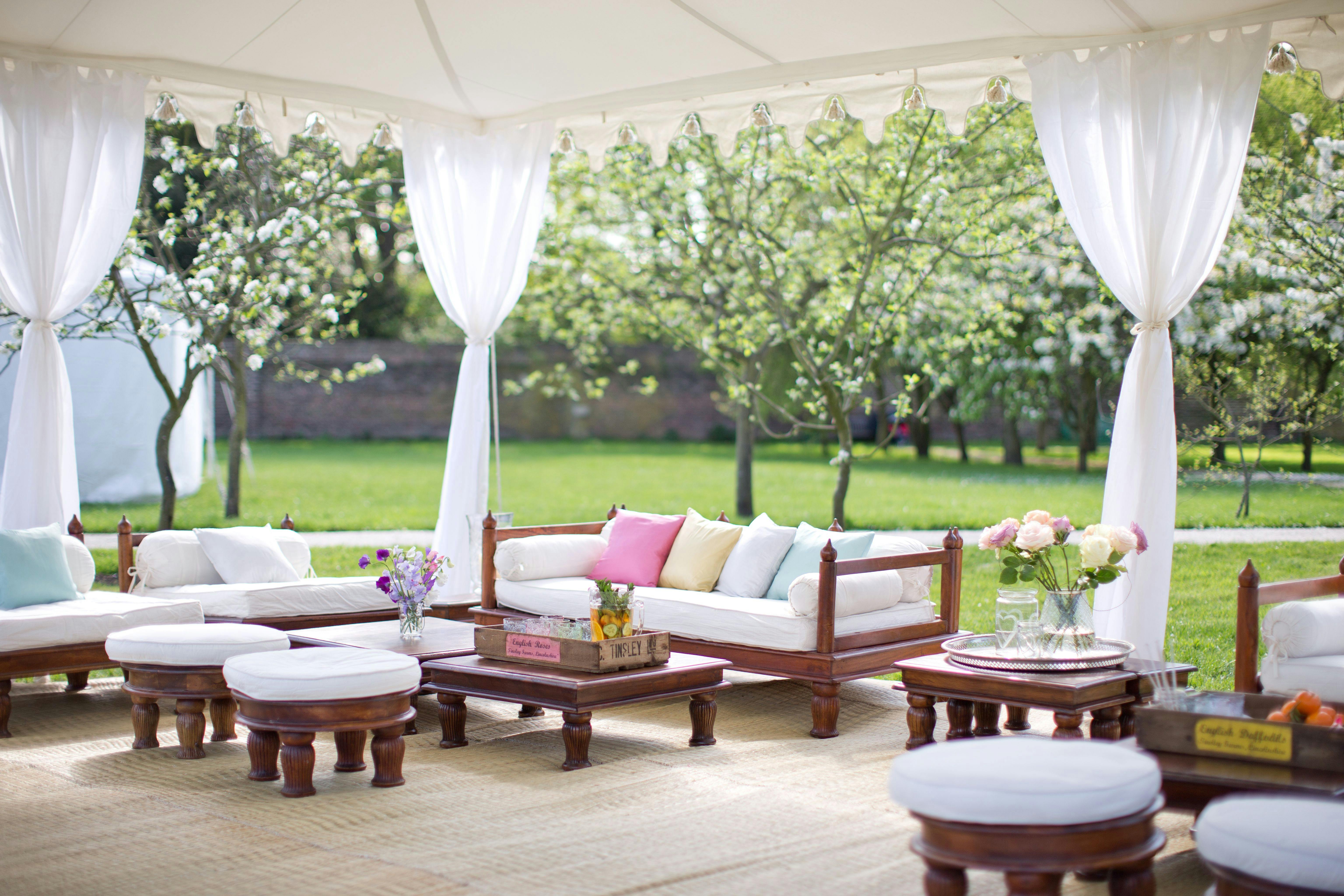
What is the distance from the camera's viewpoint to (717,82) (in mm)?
6266

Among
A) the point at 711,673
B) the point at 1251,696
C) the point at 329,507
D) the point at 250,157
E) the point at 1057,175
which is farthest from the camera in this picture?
the point at 329,507

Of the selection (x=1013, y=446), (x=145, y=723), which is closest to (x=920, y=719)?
(x=145, y=723)

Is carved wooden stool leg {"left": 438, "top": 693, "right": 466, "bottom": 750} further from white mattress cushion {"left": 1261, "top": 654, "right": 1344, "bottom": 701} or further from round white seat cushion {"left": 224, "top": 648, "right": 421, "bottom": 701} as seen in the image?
white mattress cushion {"left": 1261, "top": 654, "right": 1344, "bottom": 701}

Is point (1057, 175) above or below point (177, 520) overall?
above

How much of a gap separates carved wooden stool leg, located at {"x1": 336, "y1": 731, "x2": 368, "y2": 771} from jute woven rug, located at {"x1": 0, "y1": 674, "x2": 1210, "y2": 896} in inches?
4.0

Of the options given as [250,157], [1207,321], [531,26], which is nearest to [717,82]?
[531,26]

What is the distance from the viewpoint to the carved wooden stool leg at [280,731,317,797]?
405 cm

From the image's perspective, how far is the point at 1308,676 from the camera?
397cm

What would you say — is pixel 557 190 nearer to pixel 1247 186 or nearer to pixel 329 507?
pixel 329 507

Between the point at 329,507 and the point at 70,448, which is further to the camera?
the point at 329,507

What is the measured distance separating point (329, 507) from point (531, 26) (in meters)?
8.36

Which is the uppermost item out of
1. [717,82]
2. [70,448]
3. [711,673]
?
[717,82]

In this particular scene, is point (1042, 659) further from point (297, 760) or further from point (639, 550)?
point (297, 760)

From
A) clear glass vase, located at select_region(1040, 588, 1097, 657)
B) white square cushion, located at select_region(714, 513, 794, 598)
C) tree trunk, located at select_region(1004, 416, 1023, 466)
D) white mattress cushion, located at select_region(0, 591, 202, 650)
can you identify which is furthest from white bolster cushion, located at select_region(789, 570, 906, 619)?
tree trunk, located at select_region(1004, 416, 1023, 466)
